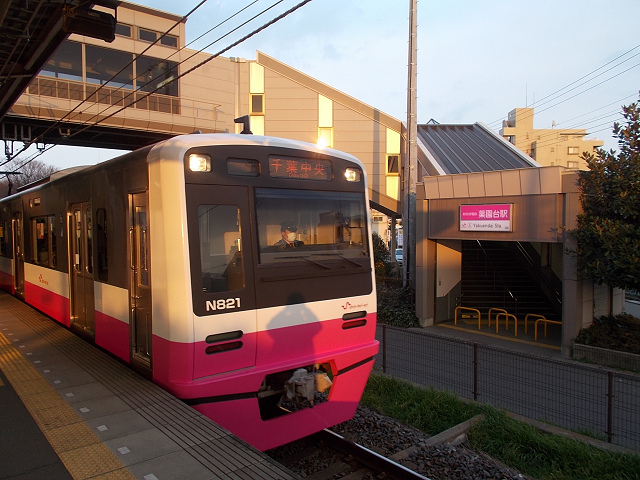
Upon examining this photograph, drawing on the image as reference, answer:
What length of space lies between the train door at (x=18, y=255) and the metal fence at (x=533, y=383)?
27.0 feet

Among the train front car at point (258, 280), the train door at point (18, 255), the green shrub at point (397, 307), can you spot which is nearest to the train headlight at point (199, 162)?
the train front car at point (258, 280)

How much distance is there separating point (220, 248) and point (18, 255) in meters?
9.00

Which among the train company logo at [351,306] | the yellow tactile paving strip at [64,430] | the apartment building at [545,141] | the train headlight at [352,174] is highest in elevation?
the apartment building at [545,141]

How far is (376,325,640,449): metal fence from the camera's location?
6.55 meters

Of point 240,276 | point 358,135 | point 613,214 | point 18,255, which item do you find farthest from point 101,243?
point 358,135

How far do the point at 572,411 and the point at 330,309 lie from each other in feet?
14.4

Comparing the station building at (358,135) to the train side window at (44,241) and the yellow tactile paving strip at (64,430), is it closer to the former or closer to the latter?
the train side window at (44,241)

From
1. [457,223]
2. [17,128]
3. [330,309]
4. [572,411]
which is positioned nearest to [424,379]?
[572,411]

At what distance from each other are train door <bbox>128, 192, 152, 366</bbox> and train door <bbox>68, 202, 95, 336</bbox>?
5.19ft

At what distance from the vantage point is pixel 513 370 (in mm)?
8844

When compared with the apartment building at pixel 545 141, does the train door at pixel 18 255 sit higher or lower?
lower

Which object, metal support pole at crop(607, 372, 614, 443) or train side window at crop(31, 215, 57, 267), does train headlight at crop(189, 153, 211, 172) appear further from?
metal support pole at crop(607, 372, 614, 443)

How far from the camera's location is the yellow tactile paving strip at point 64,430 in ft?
11.3

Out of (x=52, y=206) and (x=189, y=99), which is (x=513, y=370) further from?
(x=189, y=99)
